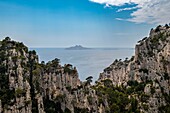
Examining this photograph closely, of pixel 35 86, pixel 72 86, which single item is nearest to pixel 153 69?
pixel 72 86

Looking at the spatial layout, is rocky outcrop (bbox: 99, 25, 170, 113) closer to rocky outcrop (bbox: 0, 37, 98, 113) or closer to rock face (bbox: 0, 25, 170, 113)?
rock face (bbox: 0, 25, 170, 113)

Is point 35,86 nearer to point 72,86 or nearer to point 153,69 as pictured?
point 72,86

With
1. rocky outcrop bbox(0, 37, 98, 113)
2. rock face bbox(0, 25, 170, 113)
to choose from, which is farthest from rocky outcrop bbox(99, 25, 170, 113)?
rocky outcrop bbox(0, 37, 98, 113)

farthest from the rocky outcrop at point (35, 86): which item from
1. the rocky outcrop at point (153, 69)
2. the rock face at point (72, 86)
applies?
the rocky outcrop at point (153, 69)

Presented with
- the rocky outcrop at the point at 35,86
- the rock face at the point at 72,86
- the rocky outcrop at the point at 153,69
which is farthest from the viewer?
the rocky outcrop at the point at 153,69

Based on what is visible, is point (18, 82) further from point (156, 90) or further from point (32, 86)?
point (156, 90)

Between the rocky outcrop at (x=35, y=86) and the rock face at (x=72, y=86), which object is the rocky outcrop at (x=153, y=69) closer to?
the rock face at (x=72, y=86)

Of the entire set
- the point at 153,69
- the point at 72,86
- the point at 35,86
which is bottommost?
the point at 72,86

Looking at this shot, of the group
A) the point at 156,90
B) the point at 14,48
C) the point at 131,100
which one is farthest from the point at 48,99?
the point at 156,90
